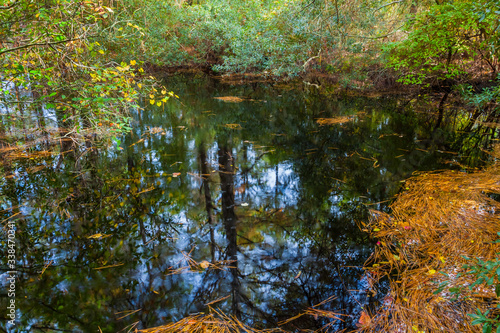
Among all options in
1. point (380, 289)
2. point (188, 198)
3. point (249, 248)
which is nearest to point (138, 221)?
point (188, 198)

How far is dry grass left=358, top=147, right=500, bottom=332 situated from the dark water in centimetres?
19

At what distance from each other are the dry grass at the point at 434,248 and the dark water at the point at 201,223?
7.5 inches

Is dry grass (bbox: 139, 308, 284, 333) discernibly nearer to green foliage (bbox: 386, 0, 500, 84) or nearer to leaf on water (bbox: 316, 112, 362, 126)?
leaf on water (bbox: 316, 112, 362, 126)

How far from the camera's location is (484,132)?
21.0ft

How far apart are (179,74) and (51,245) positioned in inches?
617

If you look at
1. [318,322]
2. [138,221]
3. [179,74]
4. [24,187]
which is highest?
[179,74]

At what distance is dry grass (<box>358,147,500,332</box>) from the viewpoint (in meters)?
1.93

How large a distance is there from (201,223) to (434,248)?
2371 mm

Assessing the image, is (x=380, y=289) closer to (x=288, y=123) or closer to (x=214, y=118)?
(x=288, y=123)

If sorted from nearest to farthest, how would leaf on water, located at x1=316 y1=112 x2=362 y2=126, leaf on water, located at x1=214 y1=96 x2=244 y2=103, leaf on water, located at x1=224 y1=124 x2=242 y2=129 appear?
leaf on water, located at x1=224 y1=124 x2=242 y2=129
leaf on water, located at x1=316 y1=112 x2=362 y2=126
leaf on water, located at x1=214 y1=96 x2=244 y2=103

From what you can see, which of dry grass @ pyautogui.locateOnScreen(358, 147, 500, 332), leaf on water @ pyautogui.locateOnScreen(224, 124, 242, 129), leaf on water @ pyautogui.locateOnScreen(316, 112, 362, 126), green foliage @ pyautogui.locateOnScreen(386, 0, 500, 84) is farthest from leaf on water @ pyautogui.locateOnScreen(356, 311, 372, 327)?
green foliage @ pyautogui.locateOnScreen(386, 0, 500, 84)

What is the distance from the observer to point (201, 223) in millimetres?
3293

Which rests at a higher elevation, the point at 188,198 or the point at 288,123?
the point at 288,123

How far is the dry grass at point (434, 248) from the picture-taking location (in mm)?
1930
